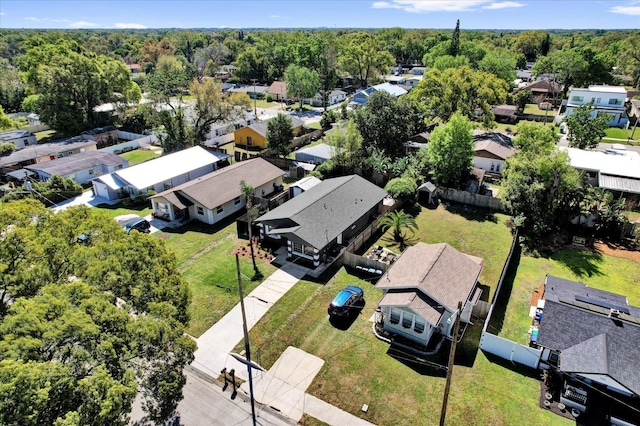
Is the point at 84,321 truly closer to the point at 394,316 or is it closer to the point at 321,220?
the point at 394,316

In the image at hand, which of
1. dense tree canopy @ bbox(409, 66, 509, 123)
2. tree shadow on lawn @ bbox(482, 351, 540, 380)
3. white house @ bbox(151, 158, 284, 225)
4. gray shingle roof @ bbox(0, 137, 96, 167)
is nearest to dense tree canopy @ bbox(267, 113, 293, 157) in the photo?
white house @ bbox(151, 158, 284, 225)

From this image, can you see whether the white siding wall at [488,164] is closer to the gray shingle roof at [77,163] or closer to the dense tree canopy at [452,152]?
the dense tree canopy at [452,152]

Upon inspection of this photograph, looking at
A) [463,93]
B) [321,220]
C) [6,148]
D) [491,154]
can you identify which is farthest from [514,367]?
[6,148]

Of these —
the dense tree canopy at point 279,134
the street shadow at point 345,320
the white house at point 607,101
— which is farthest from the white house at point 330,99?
the street shadow at point 345,320

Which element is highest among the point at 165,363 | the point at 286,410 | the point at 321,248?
the point at 165,363

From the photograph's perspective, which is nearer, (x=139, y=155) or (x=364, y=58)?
(x=139, y=155)

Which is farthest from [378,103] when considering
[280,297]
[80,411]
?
[80,411]

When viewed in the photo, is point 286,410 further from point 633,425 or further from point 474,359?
point 633,425
